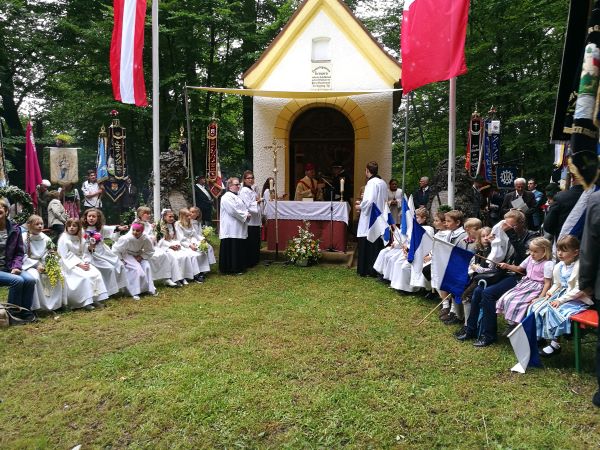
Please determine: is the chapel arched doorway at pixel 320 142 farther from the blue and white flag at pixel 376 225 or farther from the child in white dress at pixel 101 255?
the child in white dress at pixel 101 255

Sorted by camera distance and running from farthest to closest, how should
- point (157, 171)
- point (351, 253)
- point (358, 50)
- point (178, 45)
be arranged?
1. point (178, 45)
2. point (358, 50)
3. point (351, 253)
4. point (157, 171)

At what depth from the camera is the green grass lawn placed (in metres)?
3.27

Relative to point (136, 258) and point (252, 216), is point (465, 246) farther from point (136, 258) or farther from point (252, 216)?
point (136, 258)

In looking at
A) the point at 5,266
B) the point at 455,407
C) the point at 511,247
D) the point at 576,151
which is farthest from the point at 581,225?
the point at 5,266

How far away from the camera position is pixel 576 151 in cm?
321

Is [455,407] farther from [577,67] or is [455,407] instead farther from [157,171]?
[157,171]

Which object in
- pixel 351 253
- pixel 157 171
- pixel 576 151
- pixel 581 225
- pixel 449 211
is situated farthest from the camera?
pixel 351 253

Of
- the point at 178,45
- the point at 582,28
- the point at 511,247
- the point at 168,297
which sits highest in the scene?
the point at 178,45

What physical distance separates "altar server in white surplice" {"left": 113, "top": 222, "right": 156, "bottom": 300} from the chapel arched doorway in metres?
5.40

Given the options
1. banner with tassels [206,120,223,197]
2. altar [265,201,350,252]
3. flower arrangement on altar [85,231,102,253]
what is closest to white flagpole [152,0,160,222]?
flower arrangement on altar [85,231,102,253]

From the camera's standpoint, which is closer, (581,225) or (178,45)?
(581,225)

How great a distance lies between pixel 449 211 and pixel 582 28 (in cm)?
295

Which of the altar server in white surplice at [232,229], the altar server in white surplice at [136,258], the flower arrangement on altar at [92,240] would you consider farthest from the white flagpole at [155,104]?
the flower arrangement on altar at [92,240]

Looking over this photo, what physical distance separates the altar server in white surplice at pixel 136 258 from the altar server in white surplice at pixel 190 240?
40.6 inches
